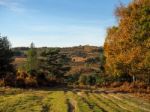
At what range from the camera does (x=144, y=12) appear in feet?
178

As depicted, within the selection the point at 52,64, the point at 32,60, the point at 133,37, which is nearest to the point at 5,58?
the point at 32,60

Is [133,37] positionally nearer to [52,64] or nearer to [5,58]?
[5,58]

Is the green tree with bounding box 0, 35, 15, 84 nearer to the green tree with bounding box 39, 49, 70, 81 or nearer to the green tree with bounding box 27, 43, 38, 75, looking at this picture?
the green tree with bounding box 27, 43, 38, 75

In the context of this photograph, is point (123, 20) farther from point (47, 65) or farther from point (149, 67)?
point (47, 65)

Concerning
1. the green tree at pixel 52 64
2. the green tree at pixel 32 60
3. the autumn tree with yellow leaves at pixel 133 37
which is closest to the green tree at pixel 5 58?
the green tree at pixel 32 60

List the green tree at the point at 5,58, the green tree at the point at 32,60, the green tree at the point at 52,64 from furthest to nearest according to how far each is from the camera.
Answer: the green tree at the point at 52,64
the green tree at the point at 32,60
the green tree at the point at 5,58

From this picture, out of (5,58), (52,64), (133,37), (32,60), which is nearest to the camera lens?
(133,37)

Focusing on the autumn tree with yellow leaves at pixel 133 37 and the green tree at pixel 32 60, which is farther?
the green tree at pixel 32 60

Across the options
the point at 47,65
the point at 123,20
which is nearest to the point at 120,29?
the point at 123,20

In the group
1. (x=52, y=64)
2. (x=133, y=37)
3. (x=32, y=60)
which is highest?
(x=133, y=37)

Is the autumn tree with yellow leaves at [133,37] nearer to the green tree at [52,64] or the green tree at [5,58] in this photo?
the green tree at [5,58]

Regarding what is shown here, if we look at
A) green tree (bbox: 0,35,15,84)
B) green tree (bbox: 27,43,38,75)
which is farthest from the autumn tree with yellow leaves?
green tree (bbox: 27,43,38,75)

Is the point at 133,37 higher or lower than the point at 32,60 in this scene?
higher

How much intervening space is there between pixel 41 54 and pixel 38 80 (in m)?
39.4
